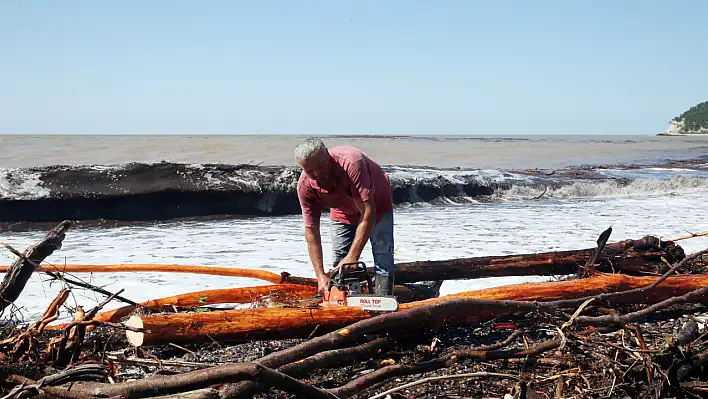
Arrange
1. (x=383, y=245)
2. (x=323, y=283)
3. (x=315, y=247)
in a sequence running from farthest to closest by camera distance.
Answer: (x=383, y=245) < (x=315, y=247) < (x=323, y=283)

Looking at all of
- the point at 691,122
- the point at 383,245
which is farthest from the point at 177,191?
the point at 691,122

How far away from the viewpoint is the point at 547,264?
6000mm

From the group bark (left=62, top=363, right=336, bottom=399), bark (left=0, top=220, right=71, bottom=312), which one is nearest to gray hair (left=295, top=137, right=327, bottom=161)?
bark (left=0, top=220, right=71, bottom=312)

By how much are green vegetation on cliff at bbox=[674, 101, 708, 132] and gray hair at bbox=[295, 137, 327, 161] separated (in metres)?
147

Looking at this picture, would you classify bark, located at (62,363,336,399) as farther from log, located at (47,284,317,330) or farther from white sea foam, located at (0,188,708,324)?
white sea foam, located at (0,188,708,324)

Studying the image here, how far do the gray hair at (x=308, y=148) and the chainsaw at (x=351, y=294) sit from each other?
85 cm

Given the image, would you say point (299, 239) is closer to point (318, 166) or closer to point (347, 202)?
point (347, 202)

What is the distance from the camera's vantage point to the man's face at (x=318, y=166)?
185 inches

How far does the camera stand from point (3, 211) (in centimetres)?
1077

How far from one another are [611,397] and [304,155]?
2556mm

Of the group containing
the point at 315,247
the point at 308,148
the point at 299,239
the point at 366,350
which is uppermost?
the point at 308,148

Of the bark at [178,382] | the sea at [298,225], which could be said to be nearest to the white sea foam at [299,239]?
the sea at [298,225]

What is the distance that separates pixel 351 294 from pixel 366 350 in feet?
3.37

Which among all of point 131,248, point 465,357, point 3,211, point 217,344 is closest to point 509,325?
point 465,357
